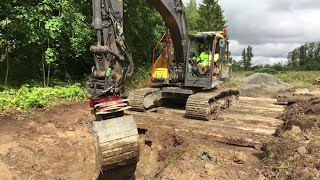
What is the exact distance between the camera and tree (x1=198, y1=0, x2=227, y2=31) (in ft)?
111

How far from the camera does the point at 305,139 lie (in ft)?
13.4

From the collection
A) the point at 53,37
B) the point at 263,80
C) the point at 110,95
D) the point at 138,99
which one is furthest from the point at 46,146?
the point at 263,80

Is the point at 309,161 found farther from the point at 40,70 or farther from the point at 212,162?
the point at 40,70

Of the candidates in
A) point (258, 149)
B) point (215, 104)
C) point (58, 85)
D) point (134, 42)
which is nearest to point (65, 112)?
point (58, 85)

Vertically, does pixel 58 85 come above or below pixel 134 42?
below

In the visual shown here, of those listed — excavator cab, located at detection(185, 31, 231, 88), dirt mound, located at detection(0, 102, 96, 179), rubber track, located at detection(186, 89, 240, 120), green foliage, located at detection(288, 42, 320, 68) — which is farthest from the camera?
green foliage, located at detection(288, 42, 320, 68)

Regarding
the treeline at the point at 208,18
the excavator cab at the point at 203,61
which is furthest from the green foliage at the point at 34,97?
the treeline at the point at 208,18

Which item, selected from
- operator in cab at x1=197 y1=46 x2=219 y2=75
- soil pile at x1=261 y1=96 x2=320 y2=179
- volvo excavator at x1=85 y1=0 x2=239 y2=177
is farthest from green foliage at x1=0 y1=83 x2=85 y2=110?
soil pile at x1=261 y1=96 x2=320 y2=179

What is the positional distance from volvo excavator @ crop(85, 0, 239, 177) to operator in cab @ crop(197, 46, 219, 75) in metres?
0.07

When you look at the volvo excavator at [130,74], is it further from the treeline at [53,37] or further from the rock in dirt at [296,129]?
the treeline at [53,37]

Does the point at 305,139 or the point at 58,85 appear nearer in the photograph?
the point at 305,139

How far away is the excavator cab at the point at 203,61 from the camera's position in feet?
22.7

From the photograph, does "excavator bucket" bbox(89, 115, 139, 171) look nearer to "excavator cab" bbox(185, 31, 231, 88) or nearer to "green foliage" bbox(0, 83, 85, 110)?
"excavator cab" bbox(185, 31, 231, 88)

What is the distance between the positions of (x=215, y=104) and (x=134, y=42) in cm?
758
